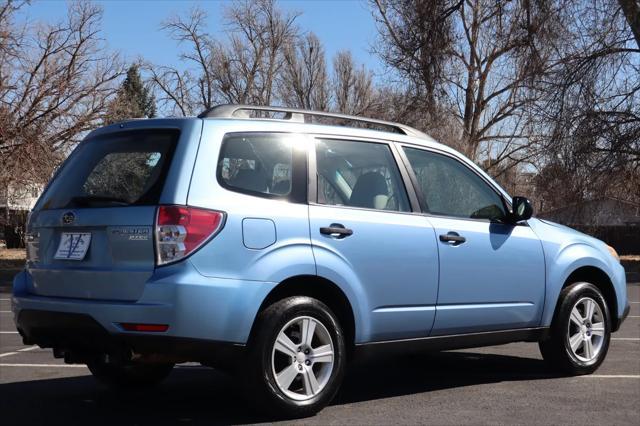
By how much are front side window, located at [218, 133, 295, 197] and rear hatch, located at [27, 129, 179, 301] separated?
0.34m

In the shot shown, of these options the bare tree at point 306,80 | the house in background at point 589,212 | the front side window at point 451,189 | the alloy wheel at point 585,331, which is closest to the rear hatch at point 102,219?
the front side window at point 451,189

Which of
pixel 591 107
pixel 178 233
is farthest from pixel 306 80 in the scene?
pixel 178 233

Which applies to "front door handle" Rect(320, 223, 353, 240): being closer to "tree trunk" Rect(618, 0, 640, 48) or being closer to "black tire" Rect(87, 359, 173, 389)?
"black tire" Rect(87, 359, 173, 389)

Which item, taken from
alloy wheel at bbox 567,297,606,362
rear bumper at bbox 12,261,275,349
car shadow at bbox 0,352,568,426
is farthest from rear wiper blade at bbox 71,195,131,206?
alloy wheel at bbox 567,297,606,362

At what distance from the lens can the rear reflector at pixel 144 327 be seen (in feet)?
15.6

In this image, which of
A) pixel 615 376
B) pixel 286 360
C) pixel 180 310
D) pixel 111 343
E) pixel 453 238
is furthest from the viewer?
pixel 615 376

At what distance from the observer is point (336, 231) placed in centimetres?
544

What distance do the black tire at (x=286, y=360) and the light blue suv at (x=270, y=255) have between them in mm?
11

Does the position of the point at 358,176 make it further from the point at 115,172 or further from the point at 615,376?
the point at 615,376

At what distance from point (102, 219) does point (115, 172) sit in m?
0.42

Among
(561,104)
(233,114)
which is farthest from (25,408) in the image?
(561,104)

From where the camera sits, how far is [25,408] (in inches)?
222

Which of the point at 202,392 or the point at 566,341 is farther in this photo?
the point at 566,341

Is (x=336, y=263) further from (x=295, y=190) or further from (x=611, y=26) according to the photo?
(x=611, y=26)
